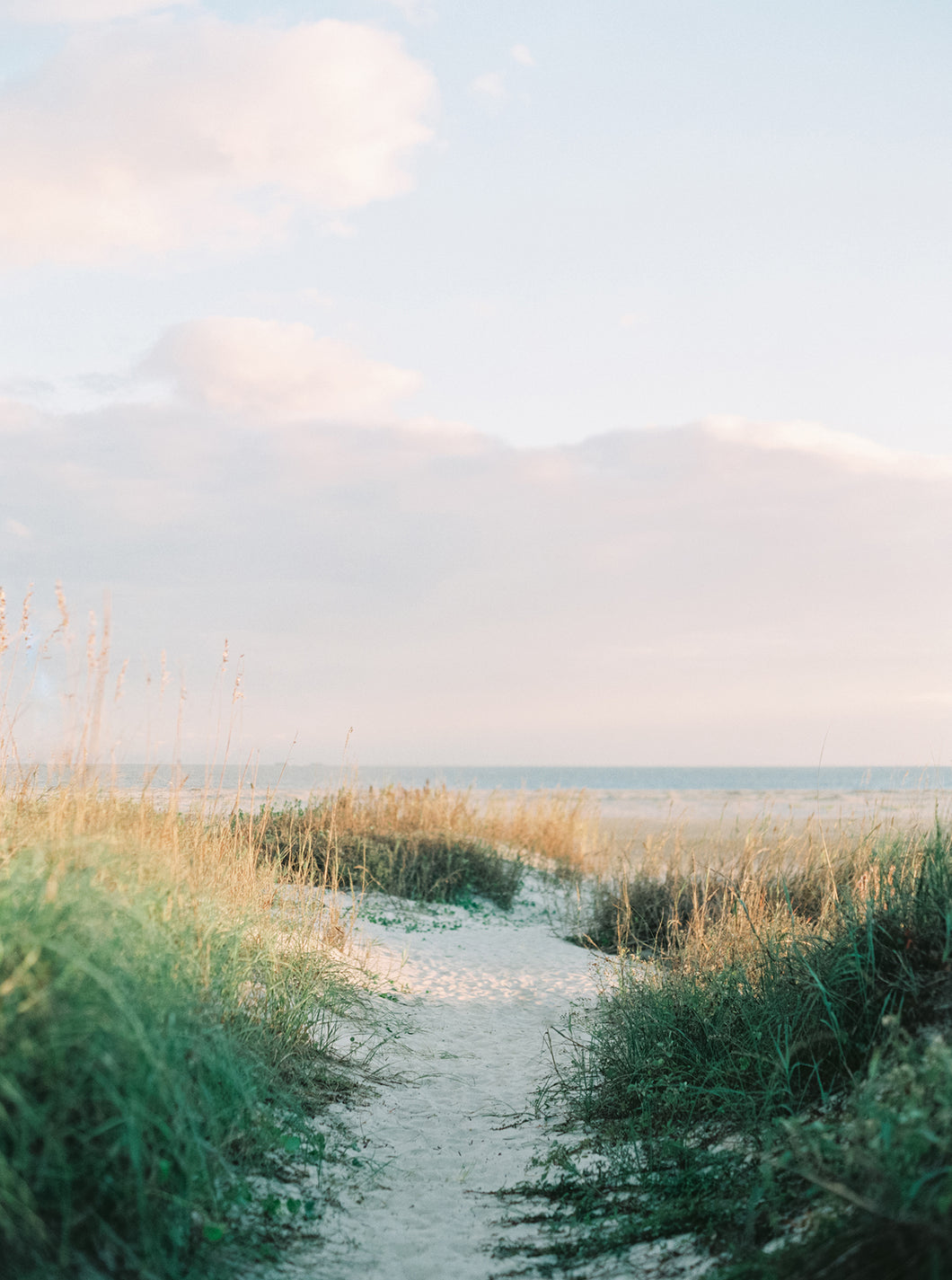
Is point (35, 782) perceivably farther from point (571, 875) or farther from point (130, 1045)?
point (571, 875)

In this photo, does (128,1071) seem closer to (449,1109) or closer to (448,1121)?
(448,1121)

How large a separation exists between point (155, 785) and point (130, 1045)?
341 cm

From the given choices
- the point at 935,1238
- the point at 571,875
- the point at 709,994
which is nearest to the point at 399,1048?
the point at 709,994

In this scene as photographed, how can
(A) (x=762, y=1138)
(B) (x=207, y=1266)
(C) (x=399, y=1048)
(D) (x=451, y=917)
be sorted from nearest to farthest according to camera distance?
(B) (x=207, y=1266) → (A) (x=762, y=1138) → (C) (x=399, y=1048) → (D) (x=451, y=917)

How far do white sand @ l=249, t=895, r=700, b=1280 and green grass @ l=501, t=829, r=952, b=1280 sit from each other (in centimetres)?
25

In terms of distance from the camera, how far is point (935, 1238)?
2176mm

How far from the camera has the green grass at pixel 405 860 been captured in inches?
439

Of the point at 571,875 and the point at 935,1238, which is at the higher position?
the point at 935,1238

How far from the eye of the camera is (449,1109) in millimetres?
5223

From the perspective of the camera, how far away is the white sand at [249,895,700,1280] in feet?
11.2

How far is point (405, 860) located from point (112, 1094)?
911 centimetres

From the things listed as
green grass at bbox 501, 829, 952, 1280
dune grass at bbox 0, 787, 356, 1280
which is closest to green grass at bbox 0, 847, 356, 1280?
dune grass at bbox 0, 787, 356, 1280

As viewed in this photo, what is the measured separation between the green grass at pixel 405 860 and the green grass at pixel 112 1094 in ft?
23.8

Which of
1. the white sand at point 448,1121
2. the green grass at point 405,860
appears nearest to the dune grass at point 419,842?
the green grass at point 405,860
